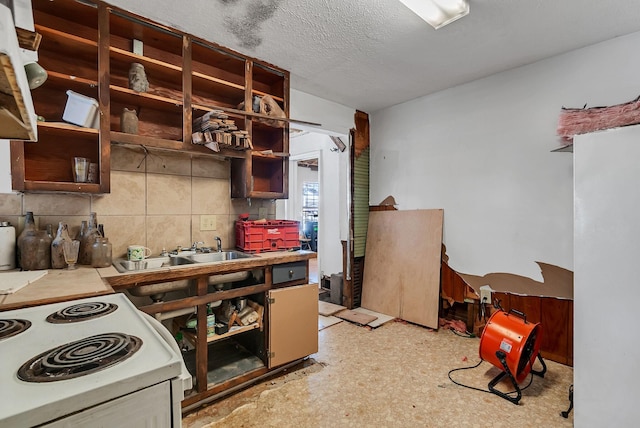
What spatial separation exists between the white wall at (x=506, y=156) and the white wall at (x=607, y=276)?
3.06 ft

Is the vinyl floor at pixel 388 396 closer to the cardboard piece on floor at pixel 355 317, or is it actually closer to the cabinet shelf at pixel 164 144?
the cardboard piece on floor at pixel 355 317

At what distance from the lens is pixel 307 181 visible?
9.02 metres

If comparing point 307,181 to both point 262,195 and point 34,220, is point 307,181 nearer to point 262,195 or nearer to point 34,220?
point 262,195

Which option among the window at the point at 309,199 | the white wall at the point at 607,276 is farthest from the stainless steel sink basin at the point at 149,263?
the window at the point at 309,199

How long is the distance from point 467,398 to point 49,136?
10.2 ft

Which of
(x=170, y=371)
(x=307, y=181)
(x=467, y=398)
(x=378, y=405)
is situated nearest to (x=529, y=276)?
(x=467, y=398)

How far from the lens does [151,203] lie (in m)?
2.27

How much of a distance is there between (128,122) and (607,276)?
2.90 meters

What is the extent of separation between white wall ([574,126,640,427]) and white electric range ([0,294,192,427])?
1983mm

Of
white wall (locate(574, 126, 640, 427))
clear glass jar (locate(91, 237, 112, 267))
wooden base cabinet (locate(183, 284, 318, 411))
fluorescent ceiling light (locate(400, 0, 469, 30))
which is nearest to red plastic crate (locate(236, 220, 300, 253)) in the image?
wooden base cabinet (locate(183, 284, 318, 411))

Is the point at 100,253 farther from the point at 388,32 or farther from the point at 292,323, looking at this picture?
the point at 388,32

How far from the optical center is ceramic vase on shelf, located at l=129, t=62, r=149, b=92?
2.01 m

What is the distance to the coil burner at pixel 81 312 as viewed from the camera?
102 centimetres

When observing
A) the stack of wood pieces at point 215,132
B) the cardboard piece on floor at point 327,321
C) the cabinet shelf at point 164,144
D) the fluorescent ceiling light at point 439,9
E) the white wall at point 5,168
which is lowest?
the cardboard piece on floor at point 327,321
